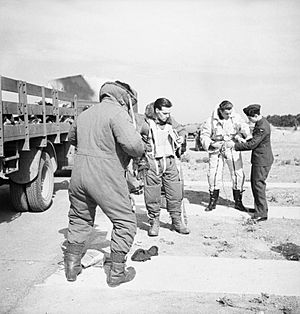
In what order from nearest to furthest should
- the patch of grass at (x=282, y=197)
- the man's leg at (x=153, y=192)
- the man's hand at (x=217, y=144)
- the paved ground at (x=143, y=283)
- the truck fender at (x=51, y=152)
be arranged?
the paved ground at (x=143, y=283), the man's leg at (x=153, y=192), the man's hand at (x=217, y=144), the truck fender at (x=51, y=152), the patch of grass at (x=282, y=197)

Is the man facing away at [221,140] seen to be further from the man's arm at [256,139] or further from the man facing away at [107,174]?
the man facing away at [107,174]

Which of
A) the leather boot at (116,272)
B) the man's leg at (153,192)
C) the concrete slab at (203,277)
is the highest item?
the man's leg at (153,192)

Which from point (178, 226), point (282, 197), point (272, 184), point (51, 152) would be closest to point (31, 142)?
point (51, 152)

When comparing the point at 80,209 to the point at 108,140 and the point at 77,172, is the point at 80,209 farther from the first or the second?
the point at 108,140

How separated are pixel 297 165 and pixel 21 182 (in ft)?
37.4

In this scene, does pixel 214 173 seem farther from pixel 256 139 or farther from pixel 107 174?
pixel 107 174

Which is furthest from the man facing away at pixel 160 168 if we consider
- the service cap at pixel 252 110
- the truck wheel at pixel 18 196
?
the truck wheel at pixel 18 196

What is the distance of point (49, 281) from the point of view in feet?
14.6

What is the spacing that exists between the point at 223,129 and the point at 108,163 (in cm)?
396

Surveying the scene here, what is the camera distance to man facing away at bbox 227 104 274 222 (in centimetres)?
704

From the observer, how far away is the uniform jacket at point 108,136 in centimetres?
423

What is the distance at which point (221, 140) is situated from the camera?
7.79m

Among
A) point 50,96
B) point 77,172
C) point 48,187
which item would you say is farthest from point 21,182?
point 77,172

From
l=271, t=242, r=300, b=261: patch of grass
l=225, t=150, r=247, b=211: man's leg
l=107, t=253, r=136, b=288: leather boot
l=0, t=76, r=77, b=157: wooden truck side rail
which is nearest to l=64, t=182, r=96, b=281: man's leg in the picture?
l=107, t=253, r=136, b=288: leather boot
